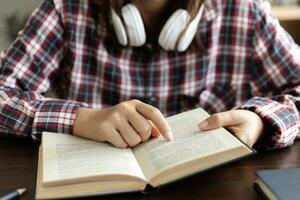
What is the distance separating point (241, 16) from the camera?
3.46ft

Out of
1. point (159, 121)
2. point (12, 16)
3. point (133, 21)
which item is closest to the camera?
point (159, 121)

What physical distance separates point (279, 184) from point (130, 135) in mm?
266

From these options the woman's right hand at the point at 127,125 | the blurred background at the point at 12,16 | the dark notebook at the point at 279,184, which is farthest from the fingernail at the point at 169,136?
the blurred background at the point at 12,16

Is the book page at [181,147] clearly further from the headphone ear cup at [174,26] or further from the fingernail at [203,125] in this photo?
the headphone ear cup at [174,26]

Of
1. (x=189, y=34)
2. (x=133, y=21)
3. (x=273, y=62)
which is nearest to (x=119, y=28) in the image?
(x=133, y=21)

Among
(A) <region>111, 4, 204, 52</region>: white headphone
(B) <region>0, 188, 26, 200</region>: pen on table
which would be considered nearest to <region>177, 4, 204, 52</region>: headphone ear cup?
(A) <region>111, 4, 204, 52</region>: white headphone

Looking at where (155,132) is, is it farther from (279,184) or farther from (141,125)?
(279,184)

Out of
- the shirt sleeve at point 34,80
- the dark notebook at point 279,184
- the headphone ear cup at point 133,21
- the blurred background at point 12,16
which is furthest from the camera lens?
the blurred background at point 12,16

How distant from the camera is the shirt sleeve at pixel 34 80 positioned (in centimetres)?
82

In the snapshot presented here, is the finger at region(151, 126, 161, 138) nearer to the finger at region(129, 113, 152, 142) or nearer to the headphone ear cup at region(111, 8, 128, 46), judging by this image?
the finger at region(129, 113, 152, 142)

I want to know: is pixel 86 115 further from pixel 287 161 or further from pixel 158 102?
pixel 287 161

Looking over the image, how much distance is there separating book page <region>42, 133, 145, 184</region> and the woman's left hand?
0.52 ft

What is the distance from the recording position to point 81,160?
25.4 inches

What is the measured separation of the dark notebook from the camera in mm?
559
